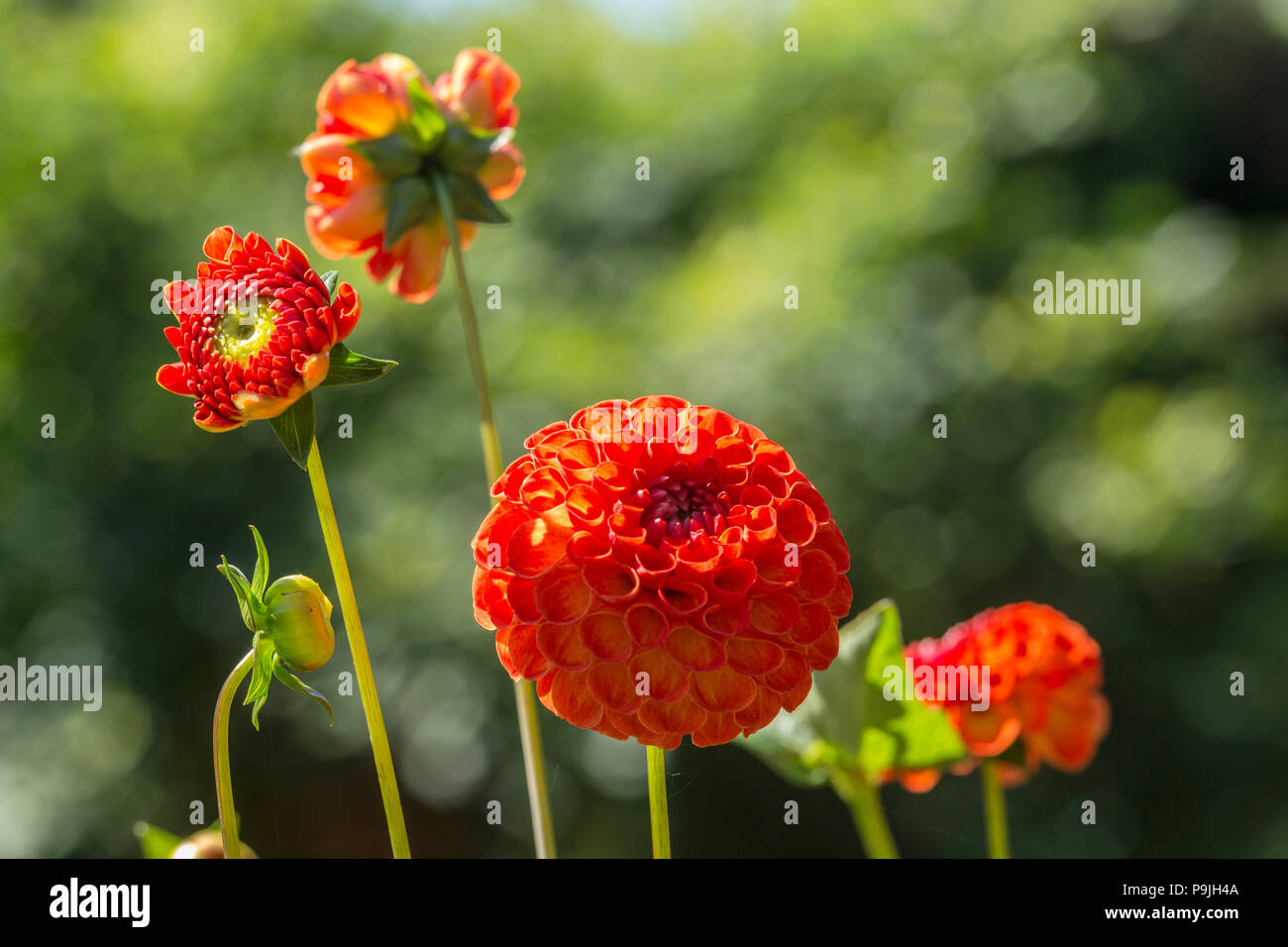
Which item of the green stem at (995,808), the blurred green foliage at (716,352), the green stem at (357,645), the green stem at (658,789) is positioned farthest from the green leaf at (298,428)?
the blurred green foliage at (716,352)

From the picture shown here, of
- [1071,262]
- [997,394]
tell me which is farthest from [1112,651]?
[1071,262]

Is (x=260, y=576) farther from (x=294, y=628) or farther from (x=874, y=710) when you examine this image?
(x=874, y=710)

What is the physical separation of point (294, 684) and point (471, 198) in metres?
0.14

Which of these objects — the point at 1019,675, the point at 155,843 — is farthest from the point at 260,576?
the point at 1019,675

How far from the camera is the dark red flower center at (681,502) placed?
25 cm

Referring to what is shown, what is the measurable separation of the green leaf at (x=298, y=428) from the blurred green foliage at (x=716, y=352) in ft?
2.11

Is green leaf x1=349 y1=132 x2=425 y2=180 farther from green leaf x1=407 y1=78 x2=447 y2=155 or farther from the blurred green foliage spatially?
the blurred green foliage

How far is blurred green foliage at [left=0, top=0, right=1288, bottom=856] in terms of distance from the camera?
956 millimetres

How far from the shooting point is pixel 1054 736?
341 mm

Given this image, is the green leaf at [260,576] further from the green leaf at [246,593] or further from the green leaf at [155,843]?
the green leaf at [155,843]

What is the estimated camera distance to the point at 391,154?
0.29m
